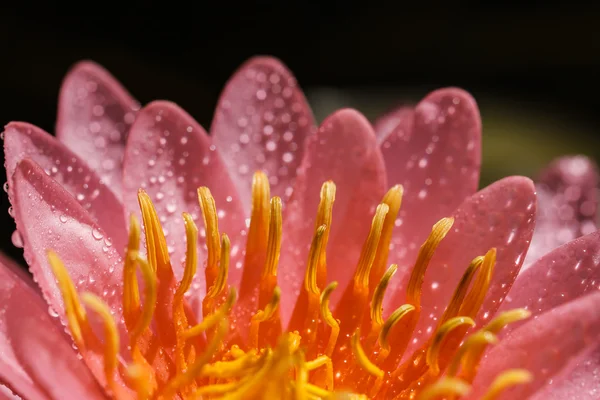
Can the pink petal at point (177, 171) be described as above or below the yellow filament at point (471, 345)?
above

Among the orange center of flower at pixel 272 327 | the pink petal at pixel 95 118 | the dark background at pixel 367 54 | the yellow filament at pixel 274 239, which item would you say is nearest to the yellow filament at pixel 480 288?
the orange center of flower at pixel 272 327

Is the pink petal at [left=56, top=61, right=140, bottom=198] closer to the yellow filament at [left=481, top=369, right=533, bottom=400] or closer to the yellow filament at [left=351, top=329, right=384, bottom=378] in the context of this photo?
the yellow filament at [left=351, top=329, right=384, bottom=378]

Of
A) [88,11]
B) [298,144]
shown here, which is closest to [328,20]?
[88,11]

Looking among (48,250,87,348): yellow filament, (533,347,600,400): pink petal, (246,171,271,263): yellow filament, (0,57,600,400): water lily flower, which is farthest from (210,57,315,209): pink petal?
(533,347,600,400): pink petal

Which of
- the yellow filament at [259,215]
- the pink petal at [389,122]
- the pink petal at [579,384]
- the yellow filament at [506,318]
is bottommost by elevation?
the pink petal at [579,384]

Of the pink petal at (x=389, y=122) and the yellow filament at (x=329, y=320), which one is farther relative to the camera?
the pink petal at (x=389, y=122)

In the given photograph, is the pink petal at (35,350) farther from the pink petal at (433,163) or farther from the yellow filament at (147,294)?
the pink petal at (433,163)
